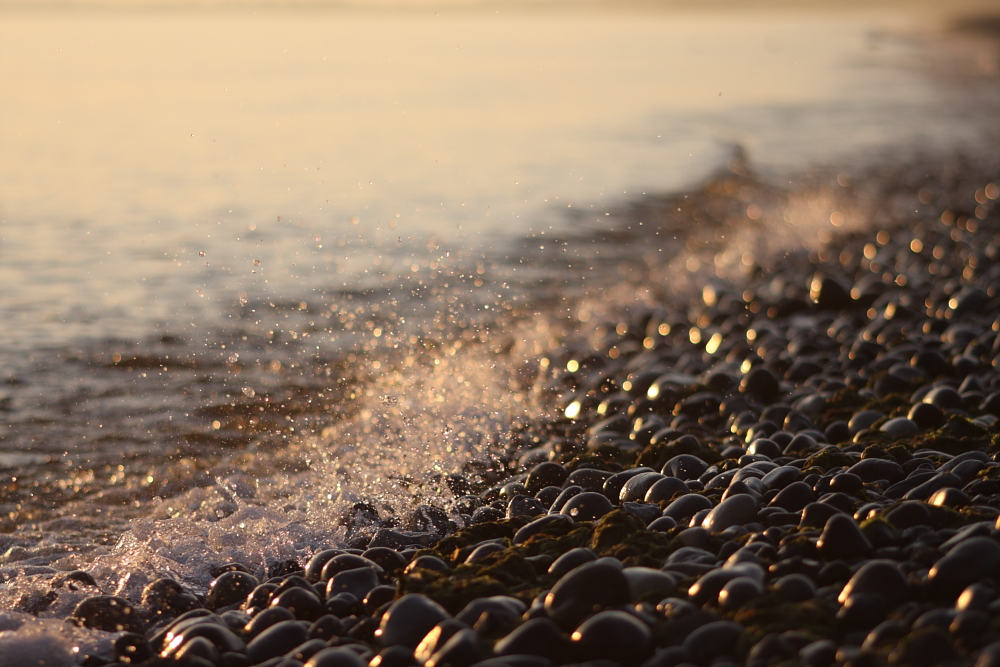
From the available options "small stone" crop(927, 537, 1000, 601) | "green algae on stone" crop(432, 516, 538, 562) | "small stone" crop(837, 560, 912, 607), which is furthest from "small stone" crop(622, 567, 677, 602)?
"green algae on stone" crop(432, 516, 538, 562)

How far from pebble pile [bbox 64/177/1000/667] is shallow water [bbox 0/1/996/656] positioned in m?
0.43

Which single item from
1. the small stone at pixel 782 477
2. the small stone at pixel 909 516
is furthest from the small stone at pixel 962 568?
the small stone at pixel 782 477

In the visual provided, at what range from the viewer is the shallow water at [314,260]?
16.3ft

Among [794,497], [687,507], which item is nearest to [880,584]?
[794,497]

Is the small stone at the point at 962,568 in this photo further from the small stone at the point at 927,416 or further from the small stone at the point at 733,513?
the small stone at the point at 927,416

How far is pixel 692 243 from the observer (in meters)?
10.9

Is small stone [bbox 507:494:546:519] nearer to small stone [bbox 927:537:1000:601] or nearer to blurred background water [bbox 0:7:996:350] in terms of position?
small stone [bbox 927:537:1000:601]

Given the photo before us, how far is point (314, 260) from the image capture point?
9859mm

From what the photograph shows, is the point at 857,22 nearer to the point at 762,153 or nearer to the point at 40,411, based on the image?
the point at 762,153

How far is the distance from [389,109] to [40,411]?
50.5 ft

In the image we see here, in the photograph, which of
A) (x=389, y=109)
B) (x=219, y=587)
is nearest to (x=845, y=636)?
(x=219, y=587)

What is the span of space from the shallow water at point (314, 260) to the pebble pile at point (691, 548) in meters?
0.43

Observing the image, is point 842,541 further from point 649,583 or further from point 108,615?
point 108,615

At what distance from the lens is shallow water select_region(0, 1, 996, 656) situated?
4.96 metres
